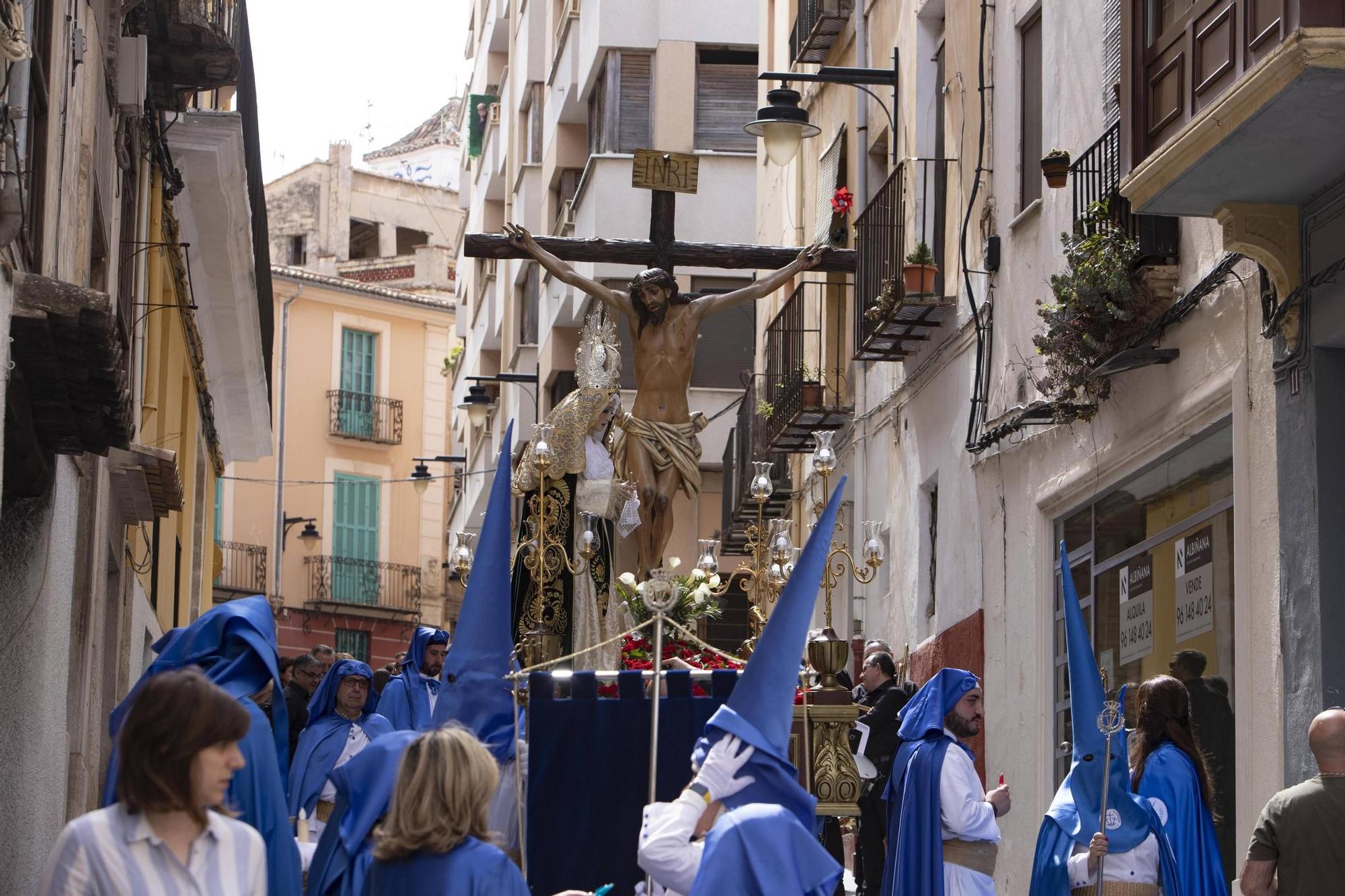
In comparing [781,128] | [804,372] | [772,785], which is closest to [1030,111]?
[781,128]

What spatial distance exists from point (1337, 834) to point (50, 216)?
695cm

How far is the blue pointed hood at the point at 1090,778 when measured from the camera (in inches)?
359

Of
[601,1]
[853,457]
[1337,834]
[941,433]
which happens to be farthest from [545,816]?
[601,1]

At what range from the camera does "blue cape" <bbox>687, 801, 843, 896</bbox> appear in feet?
20.5

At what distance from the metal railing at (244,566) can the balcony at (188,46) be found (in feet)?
92.0

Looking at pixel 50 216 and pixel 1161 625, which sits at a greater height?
pixel 50 216

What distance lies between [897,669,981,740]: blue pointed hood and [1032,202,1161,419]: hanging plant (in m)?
3.67

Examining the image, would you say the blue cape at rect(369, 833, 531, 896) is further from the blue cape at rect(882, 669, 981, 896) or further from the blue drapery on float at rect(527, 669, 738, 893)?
the blue cape at rect(882, 669, 981, 896)

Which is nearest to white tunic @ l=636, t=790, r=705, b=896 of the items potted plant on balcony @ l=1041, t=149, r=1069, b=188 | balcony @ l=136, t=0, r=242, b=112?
potted plant on balcony @ l=1041, t=149, r=1069, b=188

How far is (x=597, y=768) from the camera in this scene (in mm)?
9461

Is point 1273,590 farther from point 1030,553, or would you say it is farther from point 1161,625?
point 1030,553

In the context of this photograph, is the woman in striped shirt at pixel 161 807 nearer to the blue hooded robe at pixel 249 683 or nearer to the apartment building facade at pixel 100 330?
the blue hooded robe at pixel 249 683

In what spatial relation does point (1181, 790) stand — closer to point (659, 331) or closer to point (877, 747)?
point (877, 747)

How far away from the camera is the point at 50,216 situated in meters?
11.5
